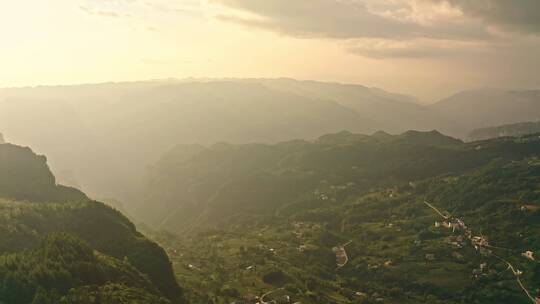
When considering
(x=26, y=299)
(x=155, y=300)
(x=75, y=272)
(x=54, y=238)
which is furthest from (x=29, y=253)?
(x=155, y=300)

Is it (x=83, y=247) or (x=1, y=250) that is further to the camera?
(x=1, y=250)

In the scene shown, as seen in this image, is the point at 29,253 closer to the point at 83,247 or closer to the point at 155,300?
the point at 83,247

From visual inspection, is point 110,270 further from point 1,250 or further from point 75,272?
point 1,250

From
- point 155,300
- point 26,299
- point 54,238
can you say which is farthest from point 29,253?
point 155,300

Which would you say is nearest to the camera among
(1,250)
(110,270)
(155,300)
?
(155,300)

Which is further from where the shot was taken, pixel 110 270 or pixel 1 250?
pixel 1 250

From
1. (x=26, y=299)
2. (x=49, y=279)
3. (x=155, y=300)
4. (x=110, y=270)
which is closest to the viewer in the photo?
(x=26, y=299)

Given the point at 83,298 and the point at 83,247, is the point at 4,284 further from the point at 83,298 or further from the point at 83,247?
the point at 83,247

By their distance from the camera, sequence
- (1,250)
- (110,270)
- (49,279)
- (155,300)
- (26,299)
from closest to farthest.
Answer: (26,299) < (49,279) < (155,300) < (110,270) < (1,250)

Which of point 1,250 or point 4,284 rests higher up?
point 4,284
